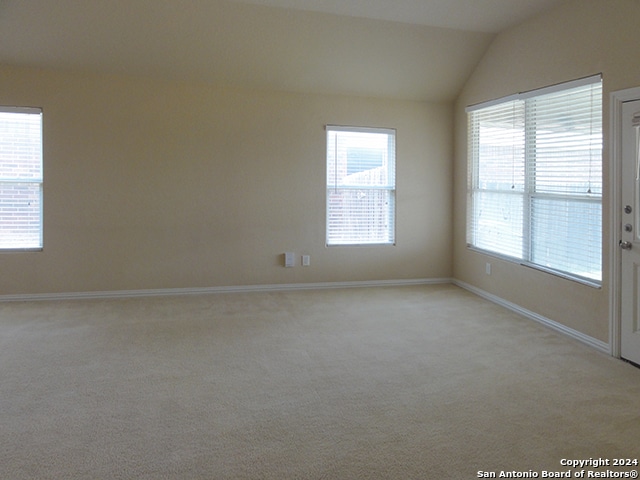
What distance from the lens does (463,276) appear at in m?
6.23

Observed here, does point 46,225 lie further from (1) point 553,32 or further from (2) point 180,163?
(1) point 553,32

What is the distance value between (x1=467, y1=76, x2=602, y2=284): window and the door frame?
0.19 m

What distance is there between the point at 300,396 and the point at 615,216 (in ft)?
8.75

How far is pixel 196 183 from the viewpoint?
573 cm

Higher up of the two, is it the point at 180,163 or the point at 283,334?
the point at 180,163

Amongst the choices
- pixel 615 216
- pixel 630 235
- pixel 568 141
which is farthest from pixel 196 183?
pixel 630 235

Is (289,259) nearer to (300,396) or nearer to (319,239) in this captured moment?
(319,239)

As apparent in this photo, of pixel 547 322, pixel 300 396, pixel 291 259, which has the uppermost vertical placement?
pixel 291 259

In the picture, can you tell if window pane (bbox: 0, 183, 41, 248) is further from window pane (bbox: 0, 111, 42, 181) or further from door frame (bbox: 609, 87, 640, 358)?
door frame (bbox: 609, 87, 640, 358)

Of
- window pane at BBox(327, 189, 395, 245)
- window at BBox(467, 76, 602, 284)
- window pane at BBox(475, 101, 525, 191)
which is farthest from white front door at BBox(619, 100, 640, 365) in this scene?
window pane at BBox(327, 189, 395, 245)

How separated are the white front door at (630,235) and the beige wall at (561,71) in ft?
0.53

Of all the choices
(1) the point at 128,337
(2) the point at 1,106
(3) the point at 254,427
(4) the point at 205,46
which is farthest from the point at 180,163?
(3) the point at 254,427

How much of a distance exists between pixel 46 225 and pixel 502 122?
16.3ft

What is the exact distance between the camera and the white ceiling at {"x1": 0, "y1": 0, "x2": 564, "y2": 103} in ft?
15.2
